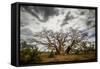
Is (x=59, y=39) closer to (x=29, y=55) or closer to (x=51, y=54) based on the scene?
(x=51, y=54)

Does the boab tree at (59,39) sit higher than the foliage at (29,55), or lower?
higher

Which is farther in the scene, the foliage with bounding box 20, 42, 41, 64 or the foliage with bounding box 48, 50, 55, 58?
the foliage with bounding box 48, 50, 55, 58

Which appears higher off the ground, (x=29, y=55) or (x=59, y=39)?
(x=59, y=39)

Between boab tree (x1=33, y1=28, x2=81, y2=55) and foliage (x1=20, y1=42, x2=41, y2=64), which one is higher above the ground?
boab tree (x1=33, y1=28, x2=81, y2=55)

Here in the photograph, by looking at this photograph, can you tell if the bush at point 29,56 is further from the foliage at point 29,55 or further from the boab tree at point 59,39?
the boab tree at point 59,39

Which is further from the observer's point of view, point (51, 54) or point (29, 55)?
point (51, 54)

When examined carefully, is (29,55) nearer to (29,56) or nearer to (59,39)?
(29,56)

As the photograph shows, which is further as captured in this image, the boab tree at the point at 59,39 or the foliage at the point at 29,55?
the boab tree at the point at 59,39

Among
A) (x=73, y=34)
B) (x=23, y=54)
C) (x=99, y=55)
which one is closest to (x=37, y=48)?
(x=23, y=54)

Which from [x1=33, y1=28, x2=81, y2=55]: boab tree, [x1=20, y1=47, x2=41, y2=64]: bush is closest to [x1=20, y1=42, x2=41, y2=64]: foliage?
[x1=20, y1=47, x2=41, y2=64]: bush

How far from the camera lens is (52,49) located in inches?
149

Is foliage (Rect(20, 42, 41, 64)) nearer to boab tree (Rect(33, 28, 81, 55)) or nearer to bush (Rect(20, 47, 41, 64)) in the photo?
bush (Rect(20, 47, 41, 64))

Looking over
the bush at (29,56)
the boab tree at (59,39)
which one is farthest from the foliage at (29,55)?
the boab tree at (59,39)

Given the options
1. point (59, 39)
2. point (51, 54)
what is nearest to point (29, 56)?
point (51, 54)
